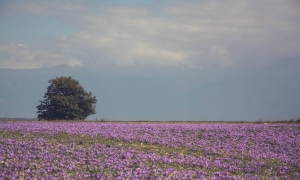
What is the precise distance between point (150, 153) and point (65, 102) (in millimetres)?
34032

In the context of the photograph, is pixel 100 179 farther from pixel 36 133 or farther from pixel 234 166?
pixel 36 133

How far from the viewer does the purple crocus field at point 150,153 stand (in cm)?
1576

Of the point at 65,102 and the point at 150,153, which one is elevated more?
the point at 65,102

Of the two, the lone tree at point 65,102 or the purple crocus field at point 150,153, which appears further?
the lone tree at point 65,102

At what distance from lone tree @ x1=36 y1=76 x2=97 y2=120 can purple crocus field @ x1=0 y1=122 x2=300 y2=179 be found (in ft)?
73.8

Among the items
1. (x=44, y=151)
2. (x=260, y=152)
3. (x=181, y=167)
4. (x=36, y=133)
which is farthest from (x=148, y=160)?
(x=36, y=133)

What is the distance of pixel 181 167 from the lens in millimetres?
17266

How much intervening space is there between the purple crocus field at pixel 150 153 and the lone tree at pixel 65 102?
73.8 ft

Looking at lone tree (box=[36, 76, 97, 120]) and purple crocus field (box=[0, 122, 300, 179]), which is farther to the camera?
lone tree (box=[36, 76, 97, 120])

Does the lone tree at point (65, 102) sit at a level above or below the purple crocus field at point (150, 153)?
above

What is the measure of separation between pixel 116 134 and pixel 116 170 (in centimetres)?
1055

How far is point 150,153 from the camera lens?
19.9 metres

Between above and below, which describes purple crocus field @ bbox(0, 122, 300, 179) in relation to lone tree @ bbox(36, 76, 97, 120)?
below

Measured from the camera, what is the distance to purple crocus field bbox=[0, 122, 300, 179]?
15758 mm
